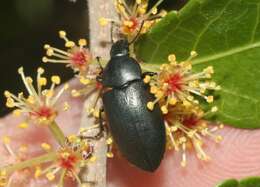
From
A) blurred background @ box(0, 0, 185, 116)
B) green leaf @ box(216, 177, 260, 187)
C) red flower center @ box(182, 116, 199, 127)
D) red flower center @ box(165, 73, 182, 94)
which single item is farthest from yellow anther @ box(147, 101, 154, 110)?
blurred background @ box(0, 0, 185, 116)

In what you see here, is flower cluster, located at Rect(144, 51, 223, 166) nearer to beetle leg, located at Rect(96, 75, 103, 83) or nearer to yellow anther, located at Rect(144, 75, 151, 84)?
yellow anther, located at Rect(144, 75, 151, 84)

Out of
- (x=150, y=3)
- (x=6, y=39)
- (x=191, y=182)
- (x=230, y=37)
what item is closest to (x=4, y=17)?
(x=6, y=39)

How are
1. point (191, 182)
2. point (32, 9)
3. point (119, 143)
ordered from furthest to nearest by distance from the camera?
point (32, 9) < point (191, 182) < point (119, 143)

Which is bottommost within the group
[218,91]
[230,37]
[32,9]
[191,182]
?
[191,182]

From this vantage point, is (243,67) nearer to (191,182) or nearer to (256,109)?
(256,109)

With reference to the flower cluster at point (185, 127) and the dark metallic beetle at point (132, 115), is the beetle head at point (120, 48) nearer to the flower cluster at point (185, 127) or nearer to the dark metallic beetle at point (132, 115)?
the dark metallic beetle at point (132, 115)

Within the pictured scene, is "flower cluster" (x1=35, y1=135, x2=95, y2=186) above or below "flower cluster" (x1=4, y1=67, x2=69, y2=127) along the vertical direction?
below

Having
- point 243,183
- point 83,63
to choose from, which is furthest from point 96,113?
point 243,183
